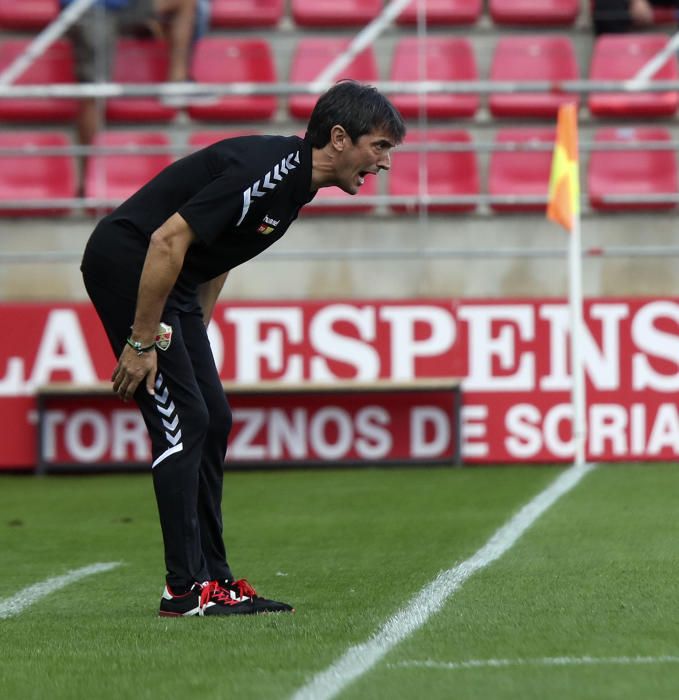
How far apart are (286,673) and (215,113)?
32.7ft

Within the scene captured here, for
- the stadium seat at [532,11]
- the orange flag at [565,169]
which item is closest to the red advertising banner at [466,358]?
the orange flag at [565,169]

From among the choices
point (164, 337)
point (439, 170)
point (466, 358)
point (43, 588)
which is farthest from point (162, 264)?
point (439, 170)

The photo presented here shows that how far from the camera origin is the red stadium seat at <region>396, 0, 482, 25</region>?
14.4 metres

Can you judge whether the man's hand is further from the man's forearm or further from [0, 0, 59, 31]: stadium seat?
[0, 0, 59, 31]: stadium seat

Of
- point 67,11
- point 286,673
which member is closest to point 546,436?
→ point 67,11

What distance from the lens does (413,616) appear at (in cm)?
520

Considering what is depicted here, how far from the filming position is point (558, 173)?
37.4 ft

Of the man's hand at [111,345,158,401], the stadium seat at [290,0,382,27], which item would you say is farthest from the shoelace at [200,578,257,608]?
the stadium seat at [290,0,382,27]

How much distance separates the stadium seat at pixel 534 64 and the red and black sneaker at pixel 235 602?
352 inches

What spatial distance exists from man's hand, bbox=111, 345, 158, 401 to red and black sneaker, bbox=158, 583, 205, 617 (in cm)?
66

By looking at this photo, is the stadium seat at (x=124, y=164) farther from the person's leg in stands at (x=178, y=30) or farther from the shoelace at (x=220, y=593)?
the shoelace at (x=220, y=593)

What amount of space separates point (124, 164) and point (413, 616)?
29.5ft

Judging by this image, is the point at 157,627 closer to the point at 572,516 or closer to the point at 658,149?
the point at 572,516

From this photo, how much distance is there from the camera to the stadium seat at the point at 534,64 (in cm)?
1388
